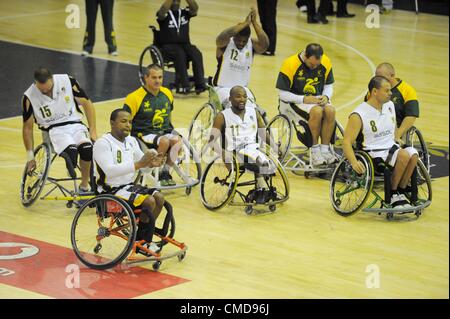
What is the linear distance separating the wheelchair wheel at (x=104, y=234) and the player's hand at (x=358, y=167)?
2109 mm

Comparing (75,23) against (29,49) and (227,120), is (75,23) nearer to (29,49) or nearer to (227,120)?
(29,49)

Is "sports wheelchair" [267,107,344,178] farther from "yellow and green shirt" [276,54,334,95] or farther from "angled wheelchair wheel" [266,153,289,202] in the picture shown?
"yellow and green shirt" [276,54,334,95]

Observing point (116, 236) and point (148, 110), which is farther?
point (148, 110)

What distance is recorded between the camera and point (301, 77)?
35.5 feet

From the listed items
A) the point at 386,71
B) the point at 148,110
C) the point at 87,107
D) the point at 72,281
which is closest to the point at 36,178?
the point at 87,107

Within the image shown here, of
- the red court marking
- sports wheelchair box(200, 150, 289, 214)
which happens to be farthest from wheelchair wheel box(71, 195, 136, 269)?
sports wheelchair box(200, 150, 289, 214)

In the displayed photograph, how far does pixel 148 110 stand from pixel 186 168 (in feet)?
3.63

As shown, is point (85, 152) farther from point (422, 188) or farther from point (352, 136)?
point (422, 188)

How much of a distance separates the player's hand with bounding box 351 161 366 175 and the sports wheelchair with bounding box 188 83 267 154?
6.97 feet

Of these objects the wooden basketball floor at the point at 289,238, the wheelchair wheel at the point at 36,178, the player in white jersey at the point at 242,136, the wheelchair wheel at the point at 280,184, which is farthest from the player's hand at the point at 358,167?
the wheelchair wheel at the point at 36,178

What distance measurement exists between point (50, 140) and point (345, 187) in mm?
2653

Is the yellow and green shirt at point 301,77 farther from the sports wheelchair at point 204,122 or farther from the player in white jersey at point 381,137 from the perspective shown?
the player in white jersey at point 381,137

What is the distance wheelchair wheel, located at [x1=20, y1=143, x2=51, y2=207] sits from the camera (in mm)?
9281

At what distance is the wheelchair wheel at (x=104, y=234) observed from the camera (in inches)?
305
